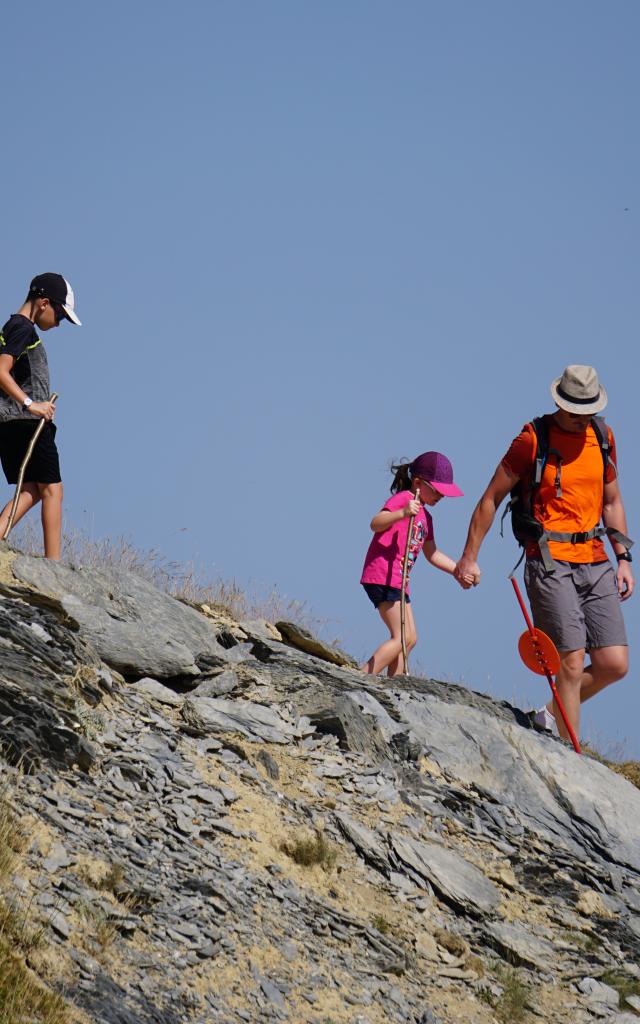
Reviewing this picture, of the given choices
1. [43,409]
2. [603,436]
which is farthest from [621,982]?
[43,409]

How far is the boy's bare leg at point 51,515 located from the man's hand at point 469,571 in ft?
11.2

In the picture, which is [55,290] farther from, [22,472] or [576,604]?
[576,604]

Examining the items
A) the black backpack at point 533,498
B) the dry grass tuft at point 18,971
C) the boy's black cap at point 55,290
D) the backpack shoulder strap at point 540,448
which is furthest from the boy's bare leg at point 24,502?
the dry grass tuft at point 18,971

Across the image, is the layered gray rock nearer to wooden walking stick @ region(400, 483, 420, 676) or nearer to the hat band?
wooden walking stick @ region(400, 483, 420, 676)

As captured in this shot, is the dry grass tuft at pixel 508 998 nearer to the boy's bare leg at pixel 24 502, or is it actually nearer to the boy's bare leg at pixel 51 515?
the boy's bare leg at pixel 51 515

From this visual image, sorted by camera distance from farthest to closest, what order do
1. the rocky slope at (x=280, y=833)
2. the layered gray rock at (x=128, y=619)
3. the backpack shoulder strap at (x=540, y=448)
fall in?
the backpack shoulder strap at (x=540, y=448) → the layered gray rock at (x=128, y=619) → the rocky slope at (x=280, y=833)

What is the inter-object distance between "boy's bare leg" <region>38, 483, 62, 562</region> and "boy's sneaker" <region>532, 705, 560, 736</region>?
429cm

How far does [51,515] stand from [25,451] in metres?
0.58

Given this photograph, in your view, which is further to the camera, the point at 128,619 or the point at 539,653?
the point at 539,653

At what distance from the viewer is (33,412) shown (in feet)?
32.6

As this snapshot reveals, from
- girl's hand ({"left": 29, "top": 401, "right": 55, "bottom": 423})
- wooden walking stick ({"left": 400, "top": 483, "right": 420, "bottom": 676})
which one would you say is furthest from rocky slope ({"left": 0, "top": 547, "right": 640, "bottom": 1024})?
girl's hand ({"left": 29, "top": 401, "right": 55, "bottom": 423})

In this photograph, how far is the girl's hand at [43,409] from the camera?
9.84m

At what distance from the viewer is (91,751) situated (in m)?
6.93

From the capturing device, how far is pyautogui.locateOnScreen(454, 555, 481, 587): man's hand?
982 centimetres
